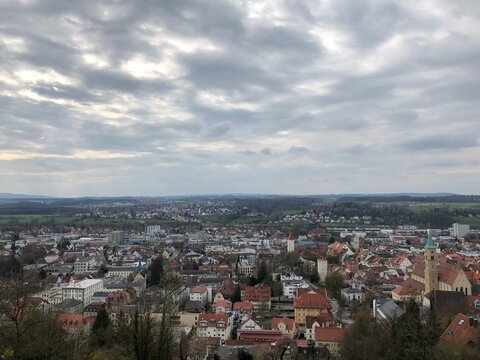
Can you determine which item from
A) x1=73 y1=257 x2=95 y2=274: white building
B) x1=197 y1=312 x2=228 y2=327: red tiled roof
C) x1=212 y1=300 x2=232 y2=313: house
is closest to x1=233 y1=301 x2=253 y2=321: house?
x1=212 y1=300 x2=232 y2=313: house

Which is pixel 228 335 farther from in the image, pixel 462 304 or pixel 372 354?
pixel 462 304

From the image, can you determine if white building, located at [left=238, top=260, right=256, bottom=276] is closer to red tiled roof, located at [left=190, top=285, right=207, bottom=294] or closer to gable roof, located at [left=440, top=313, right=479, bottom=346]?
red tiled roof, located at [left=190, top=285, right=207, bottom=294]

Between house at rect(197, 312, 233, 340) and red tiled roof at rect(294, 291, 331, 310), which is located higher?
red tiled roof at rect(294, 291, 331, 310)

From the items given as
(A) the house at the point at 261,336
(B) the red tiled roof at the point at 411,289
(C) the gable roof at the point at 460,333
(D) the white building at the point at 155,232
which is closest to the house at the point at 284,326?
(A) the house at the point at 261,336

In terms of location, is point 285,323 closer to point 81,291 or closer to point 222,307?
point 222,307

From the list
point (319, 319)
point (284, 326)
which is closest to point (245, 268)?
point (284, 326)

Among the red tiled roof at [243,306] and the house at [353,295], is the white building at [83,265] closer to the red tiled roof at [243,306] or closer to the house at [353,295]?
the red tiled roof at [243,306]
